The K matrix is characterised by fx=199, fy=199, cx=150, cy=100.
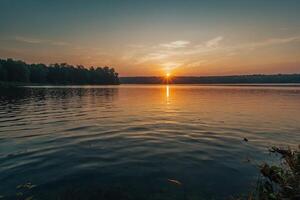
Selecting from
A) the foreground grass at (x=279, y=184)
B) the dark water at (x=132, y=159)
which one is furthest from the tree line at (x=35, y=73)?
the foreground grass at (x=279, y=184)

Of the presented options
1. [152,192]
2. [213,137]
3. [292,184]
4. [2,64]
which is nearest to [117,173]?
[152,192]

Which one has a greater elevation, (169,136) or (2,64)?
(2,64)

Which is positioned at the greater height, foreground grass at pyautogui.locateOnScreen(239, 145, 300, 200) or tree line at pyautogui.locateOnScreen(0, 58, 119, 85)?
tree line at pyautogui.locateOnScreen(0, 58, 119, 85)

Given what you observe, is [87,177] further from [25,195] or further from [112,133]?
[112,133]

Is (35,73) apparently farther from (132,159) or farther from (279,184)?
(279,184)

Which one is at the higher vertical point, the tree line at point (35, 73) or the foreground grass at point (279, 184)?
the tree line at point (35, 73)

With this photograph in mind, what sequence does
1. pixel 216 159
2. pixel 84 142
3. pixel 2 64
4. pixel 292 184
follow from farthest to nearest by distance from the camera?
pixel 2 64 < pixel 84 142 < pixel 216 159 < pixel 292 184

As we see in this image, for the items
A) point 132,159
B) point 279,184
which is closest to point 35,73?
point 132,159

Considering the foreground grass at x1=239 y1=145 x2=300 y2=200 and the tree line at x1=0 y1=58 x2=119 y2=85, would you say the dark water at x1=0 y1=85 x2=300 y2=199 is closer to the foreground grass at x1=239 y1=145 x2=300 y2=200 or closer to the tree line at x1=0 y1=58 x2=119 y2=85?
the foreground grass at x1=239 y1=145 x2=300 y2=200

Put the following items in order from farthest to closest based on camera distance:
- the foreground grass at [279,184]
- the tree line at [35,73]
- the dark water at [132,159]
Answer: the tree line at [35,73]
the dark water at [132,159]
the foreground grass at [279,184]

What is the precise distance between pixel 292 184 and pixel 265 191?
42.2 inches

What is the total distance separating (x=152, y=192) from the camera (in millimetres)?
8203

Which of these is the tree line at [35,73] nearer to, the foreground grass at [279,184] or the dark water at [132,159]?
the dark water at [132,159]

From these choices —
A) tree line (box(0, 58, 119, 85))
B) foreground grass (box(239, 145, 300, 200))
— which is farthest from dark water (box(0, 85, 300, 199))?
tree line (box(0, 58, 119, 85))
